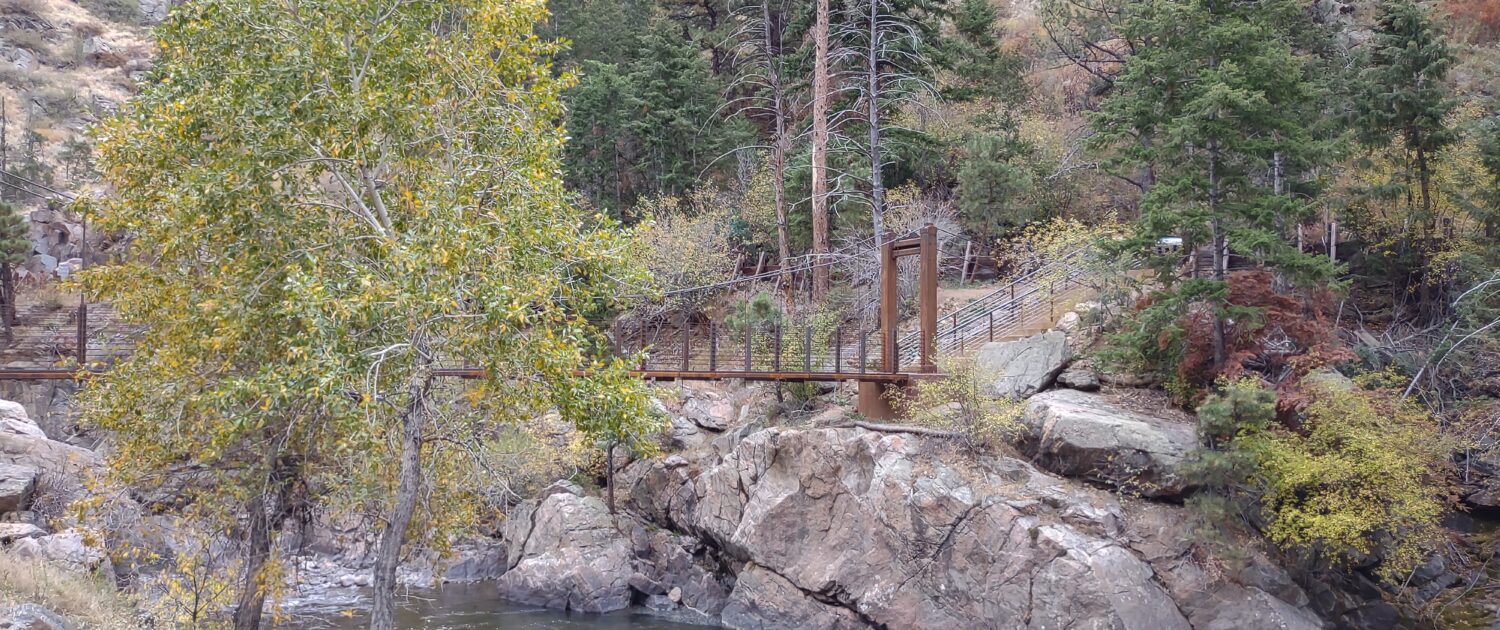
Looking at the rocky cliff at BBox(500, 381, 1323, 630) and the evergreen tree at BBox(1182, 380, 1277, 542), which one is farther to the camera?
the rocky cliff at BBox(500, 381, 1323, 630)

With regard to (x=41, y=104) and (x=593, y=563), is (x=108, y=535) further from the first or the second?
(x=41, y=104)

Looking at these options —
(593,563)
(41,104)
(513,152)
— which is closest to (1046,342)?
(593,563)

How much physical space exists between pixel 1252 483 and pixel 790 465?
7047 millimetres

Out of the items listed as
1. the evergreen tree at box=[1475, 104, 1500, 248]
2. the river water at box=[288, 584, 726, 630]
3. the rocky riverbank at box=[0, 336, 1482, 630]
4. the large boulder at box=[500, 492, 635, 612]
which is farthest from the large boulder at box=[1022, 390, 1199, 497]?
the evergreen tree at box=[1475, 104, 1500, 248]

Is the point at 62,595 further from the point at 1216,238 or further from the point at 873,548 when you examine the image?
the point at 1216,238

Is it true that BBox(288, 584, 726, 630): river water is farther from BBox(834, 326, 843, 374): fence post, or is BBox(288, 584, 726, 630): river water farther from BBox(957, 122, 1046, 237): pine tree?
BBox(957, 122, 1046, 237): pine tree

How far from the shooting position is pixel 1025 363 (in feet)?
54.1

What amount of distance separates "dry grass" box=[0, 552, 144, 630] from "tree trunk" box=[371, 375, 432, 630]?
282cm

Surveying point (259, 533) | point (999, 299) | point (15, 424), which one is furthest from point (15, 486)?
point (999, 299)

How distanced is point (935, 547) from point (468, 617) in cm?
808

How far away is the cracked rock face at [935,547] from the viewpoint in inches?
510

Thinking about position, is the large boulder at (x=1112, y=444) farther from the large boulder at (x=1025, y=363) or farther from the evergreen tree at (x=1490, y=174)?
the evergreen tree at (x=1490, y=174)

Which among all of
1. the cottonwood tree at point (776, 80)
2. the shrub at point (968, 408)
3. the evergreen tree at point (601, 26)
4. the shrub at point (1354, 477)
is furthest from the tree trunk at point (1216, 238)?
the evergreen tree at point (601, 26)

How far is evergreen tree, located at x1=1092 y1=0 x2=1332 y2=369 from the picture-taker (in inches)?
568
